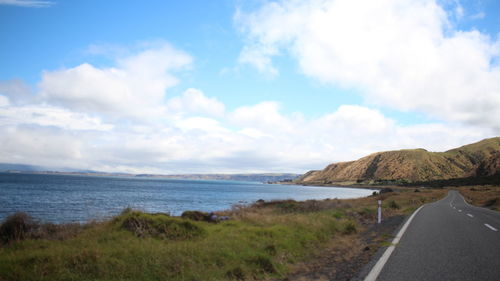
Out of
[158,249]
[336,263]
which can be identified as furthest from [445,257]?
[158,249]

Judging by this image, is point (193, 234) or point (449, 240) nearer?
point (449, 240)

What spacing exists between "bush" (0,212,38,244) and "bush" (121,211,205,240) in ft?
10.6

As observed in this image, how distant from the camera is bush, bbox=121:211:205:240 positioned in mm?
10562

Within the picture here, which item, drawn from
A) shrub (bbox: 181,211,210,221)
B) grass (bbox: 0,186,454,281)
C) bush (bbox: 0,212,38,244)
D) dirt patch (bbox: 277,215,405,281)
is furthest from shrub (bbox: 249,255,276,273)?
shrub (bbox: 181,211,210,221)

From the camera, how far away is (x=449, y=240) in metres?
10.0

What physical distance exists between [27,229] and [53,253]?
5021 millimetres

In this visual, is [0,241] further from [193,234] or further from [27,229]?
[193,234]

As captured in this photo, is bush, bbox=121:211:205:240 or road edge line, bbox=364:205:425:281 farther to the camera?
bush, bbox=121:211:205:240

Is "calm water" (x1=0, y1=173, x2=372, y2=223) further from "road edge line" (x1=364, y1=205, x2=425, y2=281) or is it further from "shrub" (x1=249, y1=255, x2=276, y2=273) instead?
"road edge line" (x1=364, y1=205, x2=425, y2=281)

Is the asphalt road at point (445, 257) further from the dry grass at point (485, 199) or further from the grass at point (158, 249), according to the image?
the dry grass at point (485, 199)

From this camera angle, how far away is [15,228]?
35.2 feet

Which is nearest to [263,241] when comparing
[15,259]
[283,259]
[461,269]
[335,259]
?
[283,259]

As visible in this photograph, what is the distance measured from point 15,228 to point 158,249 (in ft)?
20.3

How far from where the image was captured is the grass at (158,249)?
6.84m
